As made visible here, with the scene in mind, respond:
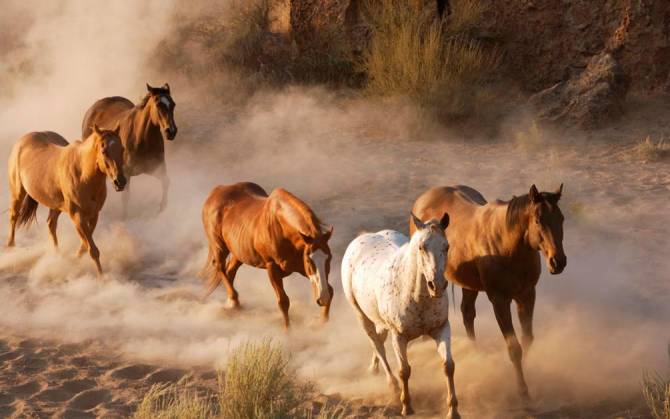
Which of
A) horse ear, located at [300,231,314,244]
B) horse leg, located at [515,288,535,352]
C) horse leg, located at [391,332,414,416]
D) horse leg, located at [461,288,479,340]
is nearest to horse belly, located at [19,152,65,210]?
horse ear, located at [300,231,314,244]

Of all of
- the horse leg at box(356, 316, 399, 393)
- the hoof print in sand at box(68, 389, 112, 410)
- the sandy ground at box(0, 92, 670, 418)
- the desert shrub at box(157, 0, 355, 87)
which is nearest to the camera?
the horse leg at box(356, 316, 399, 393)

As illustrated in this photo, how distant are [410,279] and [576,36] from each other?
31.4 ft

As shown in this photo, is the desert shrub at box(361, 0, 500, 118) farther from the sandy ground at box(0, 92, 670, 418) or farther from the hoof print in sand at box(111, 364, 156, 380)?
the hoof print in sand at box(111, 364, 156, 380)

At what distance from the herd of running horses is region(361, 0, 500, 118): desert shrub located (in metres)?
5.29

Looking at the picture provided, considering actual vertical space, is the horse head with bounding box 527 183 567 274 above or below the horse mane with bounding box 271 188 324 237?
above

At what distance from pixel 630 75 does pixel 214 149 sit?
6.09 m

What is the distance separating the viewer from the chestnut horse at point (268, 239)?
7.86 metres

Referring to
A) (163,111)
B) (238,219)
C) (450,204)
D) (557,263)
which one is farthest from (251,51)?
(557,263)

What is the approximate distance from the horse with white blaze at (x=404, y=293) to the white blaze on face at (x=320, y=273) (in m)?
0.34

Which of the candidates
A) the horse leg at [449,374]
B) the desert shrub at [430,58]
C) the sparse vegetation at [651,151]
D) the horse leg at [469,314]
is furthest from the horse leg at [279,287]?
the desert shrub at [430,58]

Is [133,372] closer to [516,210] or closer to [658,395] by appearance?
[516,210]

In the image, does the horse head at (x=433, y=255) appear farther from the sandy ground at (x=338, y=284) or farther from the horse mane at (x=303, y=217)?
the horse mane at (x=303, y=217)

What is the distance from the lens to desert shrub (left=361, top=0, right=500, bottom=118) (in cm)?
A: 1439

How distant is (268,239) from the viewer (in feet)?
28.2
